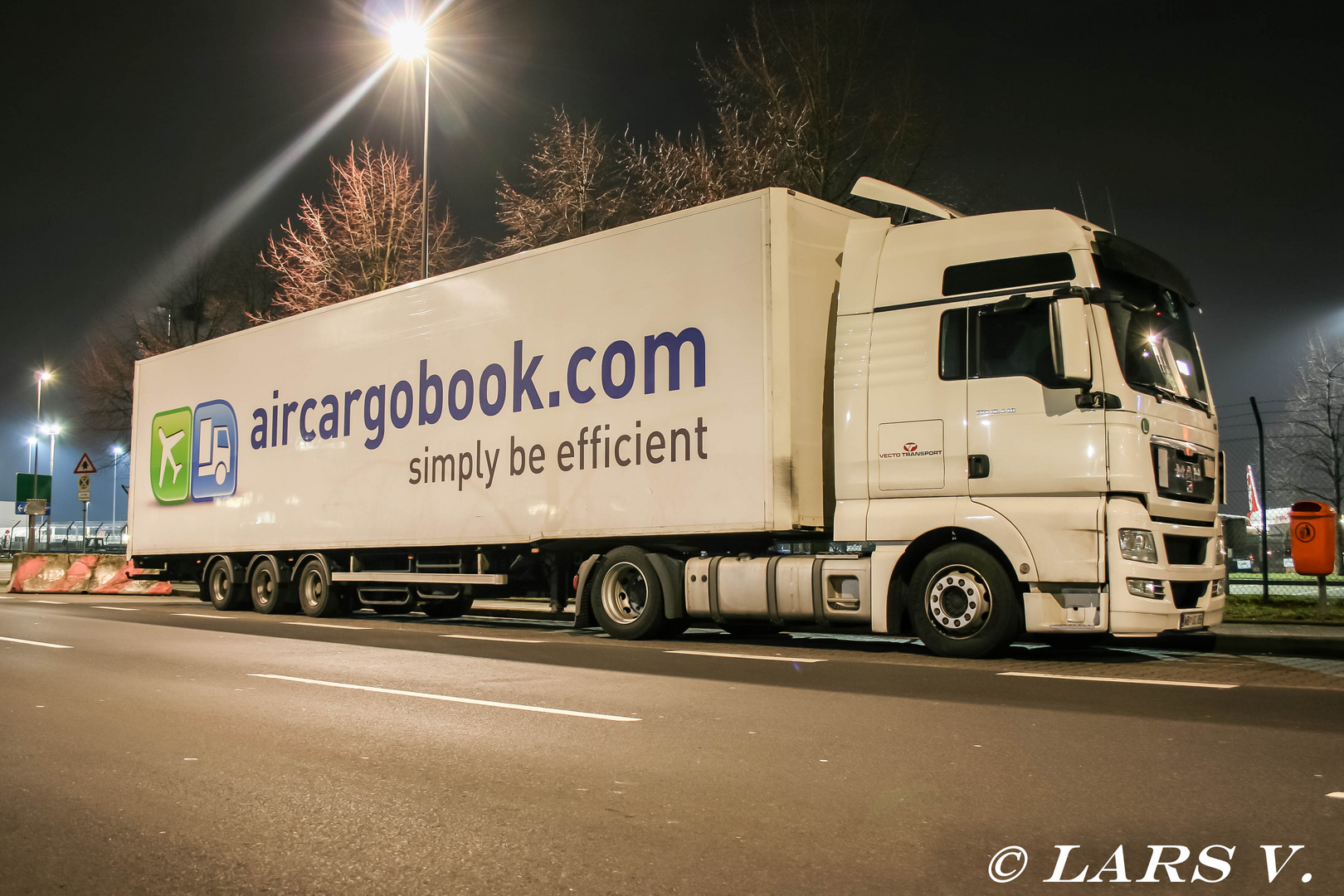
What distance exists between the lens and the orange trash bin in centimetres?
1274

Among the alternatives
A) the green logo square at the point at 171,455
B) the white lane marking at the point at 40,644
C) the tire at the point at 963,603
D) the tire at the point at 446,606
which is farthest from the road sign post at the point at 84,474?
the tire at the point at 963,603

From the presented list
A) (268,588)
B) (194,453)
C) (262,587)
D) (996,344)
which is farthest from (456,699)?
(194,453)

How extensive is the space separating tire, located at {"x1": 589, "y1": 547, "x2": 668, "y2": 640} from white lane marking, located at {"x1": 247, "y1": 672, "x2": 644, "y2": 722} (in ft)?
12.6

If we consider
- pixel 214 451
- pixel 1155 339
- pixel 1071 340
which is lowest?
pixel 214 451

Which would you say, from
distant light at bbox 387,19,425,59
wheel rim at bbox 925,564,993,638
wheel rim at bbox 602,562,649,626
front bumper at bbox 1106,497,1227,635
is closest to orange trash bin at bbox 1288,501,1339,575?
front bumper at bbox 1106,497,1227,635

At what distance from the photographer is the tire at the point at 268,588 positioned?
1670 centimetres

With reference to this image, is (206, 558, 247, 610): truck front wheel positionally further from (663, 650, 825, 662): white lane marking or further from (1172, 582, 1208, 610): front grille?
(1172, 582, 1208, 610): front grille

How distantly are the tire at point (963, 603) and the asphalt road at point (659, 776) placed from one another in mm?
354

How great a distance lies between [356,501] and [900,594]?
7.82m

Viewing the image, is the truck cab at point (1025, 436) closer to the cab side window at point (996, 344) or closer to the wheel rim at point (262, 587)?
the cab side window at point (996, 344)

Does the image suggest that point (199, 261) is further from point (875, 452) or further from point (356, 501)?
point (875, 452)

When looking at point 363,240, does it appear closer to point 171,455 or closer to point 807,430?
point 171,455

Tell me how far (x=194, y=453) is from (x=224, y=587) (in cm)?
218

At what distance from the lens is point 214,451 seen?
58.0ft
